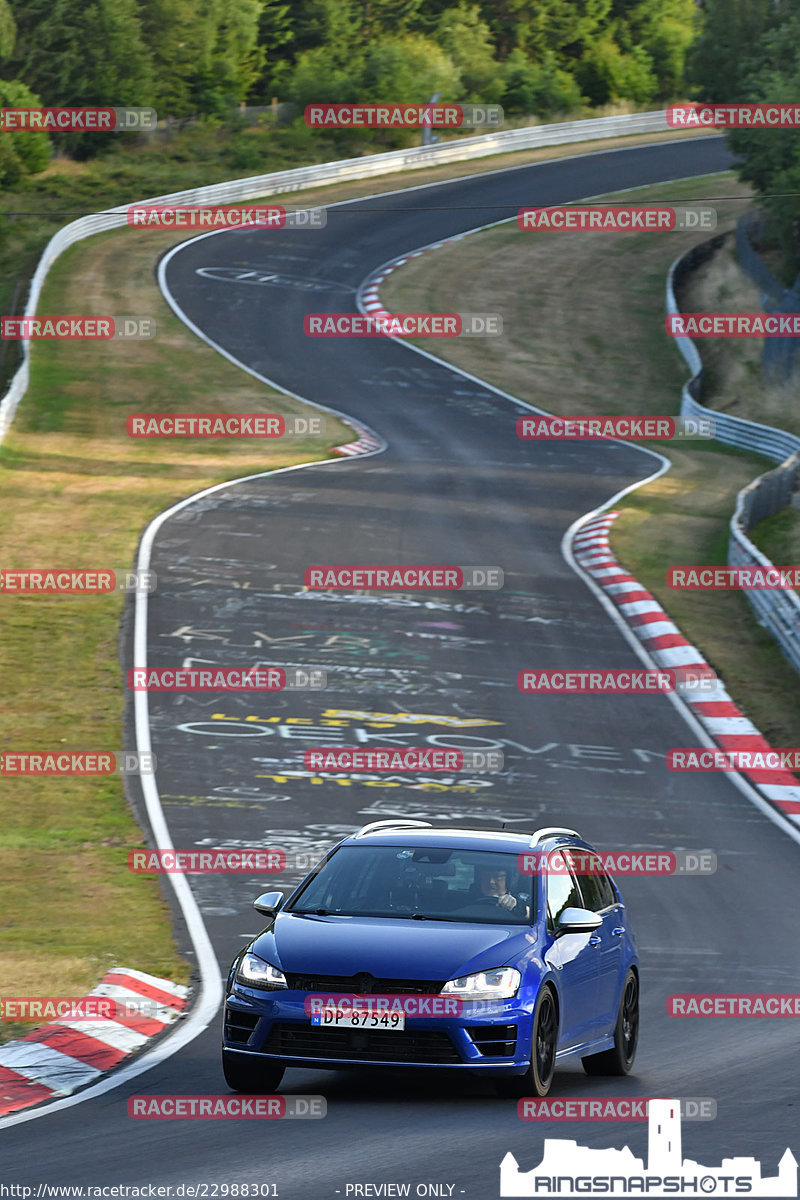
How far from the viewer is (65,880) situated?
15.0m

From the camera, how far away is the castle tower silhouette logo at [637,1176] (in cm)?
718

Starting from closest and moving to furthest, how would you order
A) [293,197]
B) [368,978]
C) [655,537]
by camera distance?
1. [368,978]
2. [655,537]
3. [293,197]

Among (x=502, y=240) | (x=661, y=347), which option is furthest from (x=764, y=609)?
(x=502, y=240)

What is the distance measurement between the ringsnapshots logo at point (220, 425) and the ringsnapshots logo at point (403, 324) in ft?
33.6

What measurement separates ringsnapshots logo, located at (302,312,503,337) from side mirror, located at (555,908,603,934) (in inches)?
1606

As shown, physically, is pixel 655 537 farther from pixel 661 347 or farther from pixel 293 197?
pixel 293 197

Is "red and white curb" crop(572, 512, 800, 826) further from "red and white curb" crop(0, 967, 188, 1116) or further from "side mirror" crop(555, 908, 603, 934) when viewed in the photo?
"side mirror" crop(555, 908, 603, 934)

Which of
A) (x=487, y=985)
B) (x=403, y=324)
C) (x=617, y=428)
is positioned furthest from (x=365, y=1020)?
(x=403, y=324)

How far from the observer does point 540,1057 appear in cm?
903

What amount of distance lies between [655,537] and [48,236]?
3437 cm

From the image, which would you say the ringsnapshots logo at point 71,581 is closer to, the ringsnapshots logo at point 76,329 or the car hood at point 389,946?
the car hood at point 389,946

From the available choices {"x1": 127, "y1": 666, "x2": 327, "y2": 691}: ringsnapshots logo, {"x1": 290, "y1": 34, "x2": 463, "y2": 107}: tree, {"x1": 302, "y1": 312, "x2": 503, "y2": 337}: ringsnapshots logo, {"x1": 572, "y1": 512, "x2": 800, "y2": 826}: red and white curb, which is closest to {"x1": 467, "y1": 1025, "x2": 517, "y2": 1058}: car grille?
{"x1": 572, "y1": 512, "x2": 800, "y2": 826}: red and white curb

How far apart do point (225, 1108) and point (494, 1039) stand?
137 centimetres

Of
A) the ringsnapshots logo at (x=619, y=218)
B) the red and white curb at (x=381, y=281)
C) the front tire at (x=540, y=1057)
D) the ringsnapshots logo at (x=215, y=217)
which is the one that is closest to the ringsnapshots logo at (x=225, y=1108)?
the front tire at (x=540, y=1057)
